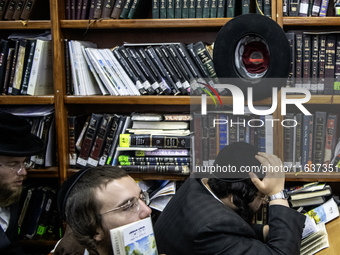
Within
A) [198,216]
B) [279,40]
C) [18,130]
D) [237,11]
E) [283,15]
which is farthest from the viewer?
[237,11]

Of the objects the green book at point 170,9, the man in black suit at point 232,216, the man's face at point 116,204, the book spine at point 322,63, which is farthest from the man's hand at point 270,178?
the green book at point 170,9

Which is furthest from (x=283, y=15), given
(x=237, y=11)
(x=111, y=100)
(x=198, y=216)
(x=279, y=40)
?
(x=198, y=216)

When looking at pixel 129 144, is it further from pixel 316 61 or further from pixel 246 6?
pixel 316 61

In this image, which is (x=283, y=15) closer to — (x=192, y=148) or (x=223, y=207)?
(x=192, y=148)

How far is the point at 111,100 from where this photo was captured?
1943mm

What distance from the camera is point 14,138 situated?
1.68 metres

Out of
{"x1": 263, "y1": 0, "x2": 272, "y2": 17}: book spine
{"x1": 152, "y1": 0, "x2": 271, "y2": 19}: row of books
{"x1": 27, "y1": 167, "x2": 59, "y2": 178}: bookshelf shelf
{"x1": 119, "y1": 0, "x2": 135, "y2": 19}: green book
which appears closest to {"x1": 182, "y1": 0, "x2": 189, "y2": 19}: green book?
{"x1": 152, "y1": 0, "x2": 271, "y2": 19}: row of books

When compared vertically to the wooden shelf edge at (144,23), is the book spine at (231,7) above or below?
above

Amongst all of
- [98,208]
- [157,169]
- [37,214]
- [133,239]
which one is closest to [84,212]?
[98,208]

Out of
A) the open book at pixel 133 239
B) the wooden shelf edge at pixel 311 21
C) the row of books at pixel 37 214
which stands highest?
→ the wooden shelf edge at pixel 311 21

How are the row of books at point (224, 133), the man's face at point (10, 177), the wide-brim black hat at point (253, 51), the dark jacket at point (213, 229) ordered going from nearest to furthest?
1. the dark jacket at point (213, 229)
2. the wide-brim black hat at point (253, 51)
3. the man's face at point (10, 177)
4. the row of books at point (224, 133)

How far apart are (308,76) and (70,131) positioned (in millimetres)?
1205

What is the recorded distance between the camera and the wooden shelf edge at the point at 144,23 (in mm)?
1870

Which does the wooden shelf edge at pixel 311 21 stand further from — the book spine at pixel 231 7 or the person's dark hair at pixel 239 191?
the person's dark hair at pixel 239 191
